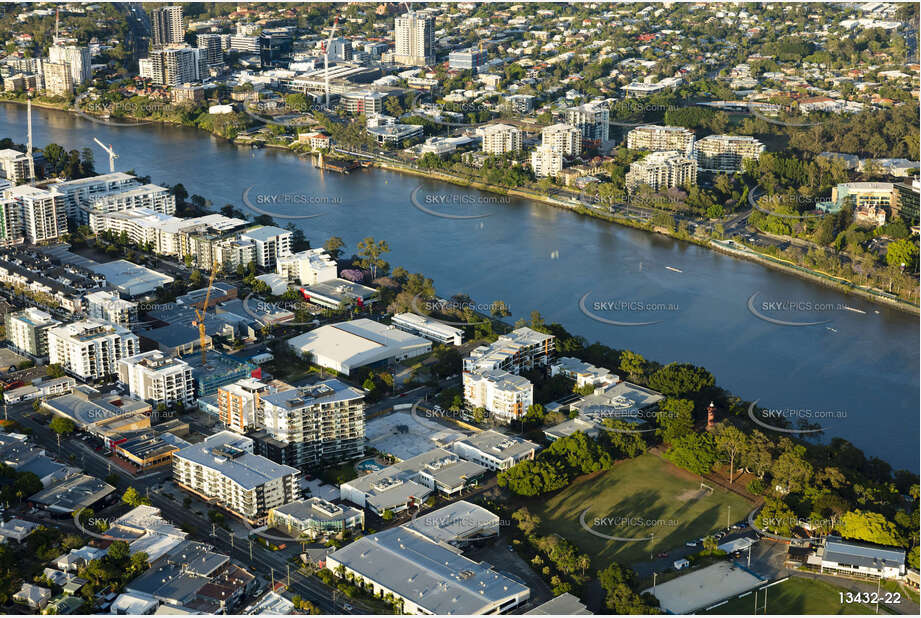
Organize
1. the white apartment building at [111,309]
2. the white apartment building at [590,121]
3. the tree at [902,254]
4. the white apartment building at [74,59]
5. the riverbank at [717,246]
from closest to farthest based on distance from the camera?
the white apartment building at [111,309]
the riverbank at [717,246]
the tree at [902,254]
the white apartment building at [590,121]
the white apartment building at [74,59]

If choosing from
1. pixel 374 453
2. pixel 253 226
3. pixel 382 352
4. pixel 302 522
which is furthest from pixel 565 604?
pixel 253 226

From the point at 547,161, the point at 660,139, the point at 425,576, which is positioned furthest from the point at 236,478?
the point at 660,139

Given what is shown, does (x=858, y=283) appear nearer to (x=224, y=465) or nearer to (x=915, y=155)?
(x=915, y=155)

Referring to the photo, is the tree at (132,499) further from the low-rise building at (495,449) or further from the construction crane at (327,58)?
the construction crane at (327,58)

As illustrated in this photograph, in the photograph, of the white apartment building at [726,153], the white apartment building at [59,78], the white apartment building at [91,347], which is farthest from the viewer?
the white apartment building at [59,78]

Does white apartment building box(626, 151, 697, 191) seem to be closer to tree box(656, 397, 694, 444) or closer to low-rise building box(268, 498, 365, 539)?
tree box(656, 397, 694, 444)

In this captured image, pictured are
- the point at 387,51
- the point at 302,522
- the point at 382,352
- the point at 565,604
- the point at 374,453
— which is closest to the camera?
the point at 565,604

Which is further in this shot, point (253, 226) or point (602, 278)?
point (253, 226)

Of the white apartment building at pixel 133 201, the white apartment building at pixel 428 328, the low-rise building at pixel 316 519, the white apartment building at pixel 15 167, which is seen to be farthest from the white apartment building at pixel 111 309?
the white apartment building at pixel 15 167
